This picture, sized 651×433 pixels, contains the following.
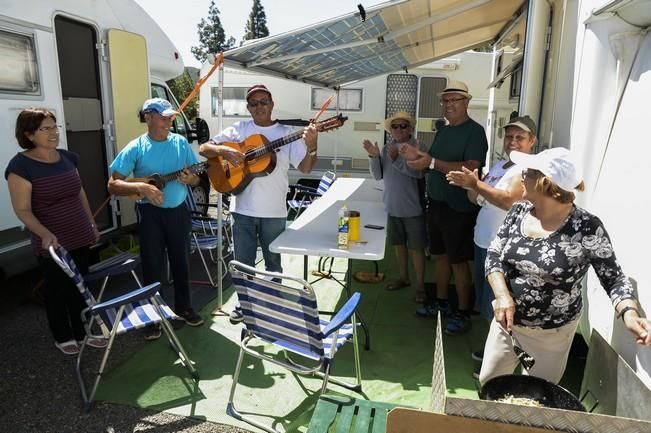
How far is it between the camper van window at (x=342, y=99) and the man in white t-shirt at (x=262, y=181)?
4351mm

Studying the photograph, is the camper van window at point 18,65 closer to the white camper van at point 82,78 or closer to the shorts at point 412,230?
the white camper van at point 82,78

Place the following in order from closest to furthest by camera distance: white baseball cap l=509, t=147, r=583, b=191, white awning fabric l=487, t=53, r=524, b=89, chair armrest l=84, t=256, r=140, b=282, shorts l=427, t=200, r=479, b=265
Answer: white baseball cap l=509, t=147, r=583, b=191
chair armrest l=84, t=256, r=140, b=282
shorts l=427, t=200, r=479, b=265
white awning fabric l=487, t=53, r=524, b=89

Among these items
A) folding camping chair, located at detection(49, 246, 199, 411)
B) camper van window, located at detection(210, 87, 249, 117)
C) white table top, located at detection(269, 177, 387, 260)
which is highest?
camper van window, located at detection(210, 87, 249, 117)

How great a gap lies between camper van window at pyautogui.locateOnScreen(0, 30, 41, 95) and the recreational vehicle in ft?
5.76

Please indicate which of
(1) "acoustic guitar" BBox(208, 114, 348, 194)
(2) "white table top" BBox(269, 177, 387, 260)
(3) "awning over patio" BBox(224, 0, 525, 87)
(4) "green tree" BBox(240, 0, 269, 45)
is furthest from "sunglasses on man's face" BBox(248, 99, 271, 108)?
(4) "green tree" BBox(240, 0, 269, 45)

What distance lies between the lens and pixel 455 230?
3.27 metres

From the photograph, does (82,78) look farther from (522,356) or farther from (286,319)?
(522,356)

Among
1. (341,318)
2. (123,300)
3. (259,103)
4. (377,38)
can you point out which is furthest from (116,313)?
(377,38)

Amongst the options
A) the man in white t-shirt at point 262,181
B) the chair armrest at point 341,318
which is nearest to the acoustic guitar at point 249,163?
the man in white t-shirt at point 262,181

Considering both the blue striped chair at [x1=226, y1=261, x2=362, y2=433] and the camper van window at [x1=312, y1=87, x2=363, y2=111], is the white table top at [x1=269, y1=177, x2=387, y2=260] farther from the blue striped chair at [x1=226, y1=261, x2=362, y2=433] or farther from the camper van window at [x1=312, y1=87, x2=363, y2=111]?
the camper van window at [x1=312, y1=87, x2=363, y2=111]

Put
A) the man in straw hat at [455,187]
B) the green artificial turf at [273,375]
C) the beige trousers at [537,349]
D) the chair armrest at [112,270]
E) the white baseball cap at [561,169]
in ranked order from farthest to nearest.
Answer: the man in straw hat at [455,187]
the chair armrest at [112,270]
the green artificial turf at [273,375]
the beige trousers at [537,349]
the white baseball cap at [561,169]

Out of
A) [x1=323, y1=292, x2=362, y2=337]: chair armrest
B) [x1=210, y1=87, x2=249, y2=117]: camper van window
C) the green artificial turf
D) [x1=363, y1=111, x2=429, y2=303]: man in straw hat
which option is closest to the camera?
[x1=323, y1=292, x2=362, y2=337]: chair armrest

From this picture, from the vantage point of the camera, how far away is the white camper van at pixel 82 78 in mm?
3703

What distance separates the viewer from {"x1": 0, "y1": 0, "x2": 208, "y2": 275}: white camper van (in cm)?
370
